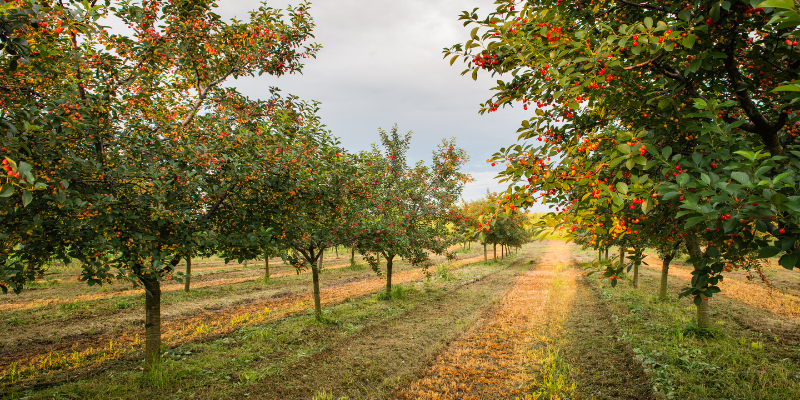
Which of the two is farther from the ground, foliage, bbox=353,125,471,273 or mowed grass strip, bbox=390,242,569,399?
foliage, bbox=353,125,471,273

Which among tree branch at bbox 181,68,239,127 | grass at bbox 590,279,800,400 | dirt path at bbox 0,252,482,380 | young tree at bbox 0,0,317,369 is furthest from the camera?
dirt path at bbox 0,252,482,380

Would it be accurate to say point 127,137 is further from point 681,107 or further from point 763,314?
point 763,314

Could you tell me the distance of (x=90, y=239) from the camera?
4219 mm

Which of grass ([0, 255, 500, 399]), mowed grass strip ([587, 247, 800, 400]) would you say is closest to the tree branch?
grass ([0, 255, 500, 399])

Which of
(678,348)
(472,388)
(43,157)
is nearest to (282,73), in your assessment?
(43,157)

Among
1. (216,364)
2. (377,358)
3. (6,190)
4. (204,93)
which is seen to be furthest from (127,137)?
(377,358)

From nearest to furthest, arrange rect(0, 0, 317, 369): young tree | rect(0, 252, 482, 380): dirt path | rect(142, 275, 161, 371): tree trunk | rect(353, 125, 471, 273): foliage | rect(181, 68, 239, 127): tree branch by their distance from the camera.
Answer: rect(0, 0, 317, 369): young tree
rect(142, 275, 161, 371): tree trunk
rect(181, 68, 239, 127): tree branch
rect(0, 252, 482, 380): dirt path
rect(353, 125, 471, 273): foliage

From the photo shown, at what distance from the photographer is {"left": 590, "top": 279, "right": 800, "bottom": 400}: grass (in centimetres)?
541

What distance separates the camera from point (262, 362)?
7.07 m

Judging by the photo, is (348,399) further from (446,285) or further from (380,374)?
(446,285)

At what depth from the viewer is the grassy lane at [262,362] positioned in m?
5.76

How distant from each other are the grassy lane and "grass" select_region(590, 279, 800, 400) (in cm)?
470

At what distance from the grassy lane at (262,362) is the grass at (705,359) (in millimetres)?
4703

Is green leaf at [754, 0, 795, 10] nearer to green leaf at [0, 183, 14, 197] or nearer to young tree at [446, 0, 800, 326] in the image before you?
young tree at [446, 0, 800, 326]
